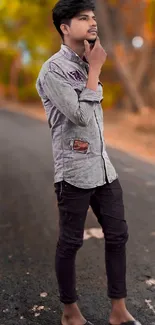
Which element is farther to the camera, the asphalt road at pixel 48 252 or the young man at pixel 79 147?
the asphalt road at pixel 48 252

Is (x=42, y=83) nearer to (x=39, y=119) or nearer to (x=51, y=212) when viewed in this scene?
(x=51, y=212)

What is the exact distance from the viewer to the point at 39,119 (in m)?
17.2

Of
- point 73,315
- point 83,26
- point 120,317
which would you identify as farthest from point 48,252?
point 83,26

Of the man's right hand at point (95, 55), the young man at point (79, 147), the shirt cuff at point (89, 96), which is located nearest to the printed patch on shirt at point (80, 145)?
→ the young man at point (79, 147)

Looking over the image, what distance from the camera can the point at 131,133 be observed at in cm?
1312

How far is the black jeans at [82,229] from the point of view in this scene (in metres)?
2.78

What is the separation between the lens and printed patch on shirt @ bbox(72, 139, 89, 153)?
275 centimetres

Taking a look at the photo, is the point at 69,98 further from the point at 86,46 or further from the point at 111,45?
the point at 111,45

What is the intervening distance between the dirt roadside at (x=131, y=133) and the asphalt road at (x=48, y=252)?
2045 mm

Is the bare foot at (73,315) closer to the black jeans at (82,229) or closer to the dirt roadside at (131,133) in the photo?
the black jeans at (82,229)

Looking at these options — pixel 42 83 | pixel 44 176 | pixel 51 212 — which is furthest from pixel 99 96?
pixel 44 176

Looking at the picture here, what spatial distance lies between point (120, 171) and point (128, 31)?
11.8 m

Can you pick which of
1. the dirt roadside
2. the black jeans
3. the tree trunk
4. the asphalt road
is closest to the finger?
the black jeans

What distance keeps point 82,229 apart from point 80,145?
1.69 feet
